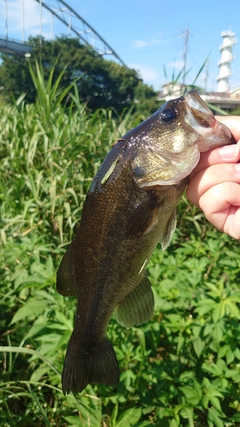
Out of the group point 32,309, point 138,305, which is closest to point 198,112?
point 138,305

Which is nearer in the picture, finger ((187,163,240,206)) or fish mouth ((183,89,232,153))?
fish mouth ((183,89,232,153))

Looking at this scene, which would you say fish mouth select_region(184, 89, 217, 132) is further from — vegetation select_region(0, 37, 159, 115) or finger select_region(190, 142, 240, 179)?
vegetation select_region(0, 37, 159, 115)

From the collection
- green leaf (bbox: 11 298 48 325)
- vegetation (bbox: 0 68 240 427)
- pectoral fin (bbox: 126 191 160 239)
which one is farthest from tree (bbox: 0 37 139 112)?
pectoral fin (bbox: 126 191 160 239)

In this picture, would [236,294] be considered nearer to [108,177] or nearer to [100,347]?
[100,347]

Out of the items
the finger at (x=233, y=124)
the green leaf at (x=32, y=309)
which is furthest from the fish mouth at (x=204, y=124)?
the green leaf at (x=32, y=309)

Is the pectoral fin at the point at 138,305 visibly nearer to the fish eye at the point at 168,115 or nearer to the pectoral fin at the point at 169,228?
the pectoral fin at the point at 169,228

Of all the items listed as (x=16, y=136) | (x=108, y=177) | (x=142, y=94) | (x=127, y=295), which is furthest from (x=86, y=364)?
(x=142, y=94)
